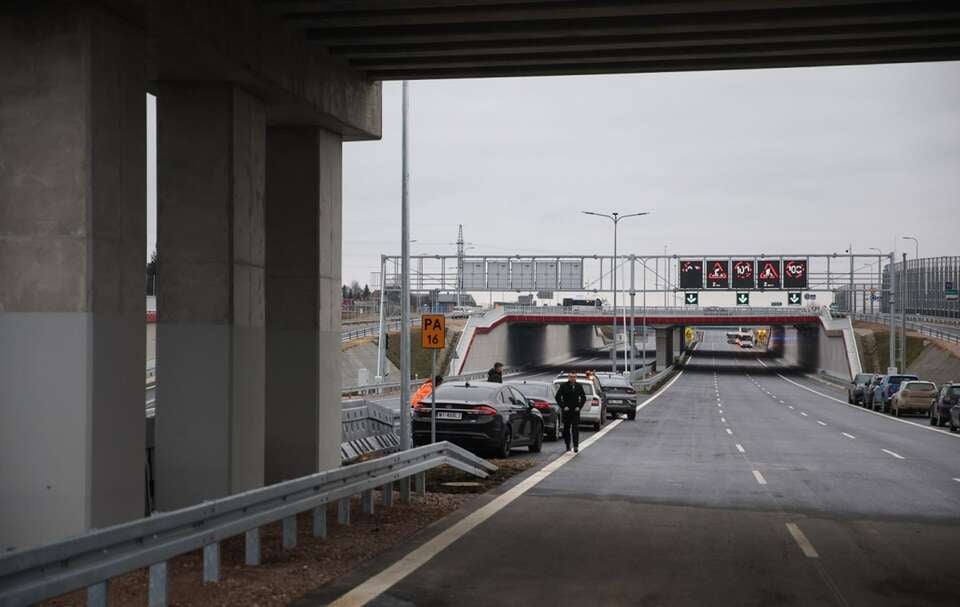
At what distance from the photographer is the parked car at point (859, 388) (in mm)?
55375

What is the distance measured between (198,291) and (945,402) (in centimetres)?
3151

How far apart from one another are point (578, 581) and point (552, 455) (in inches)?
563

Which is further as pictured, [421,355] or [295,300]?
[421,355]

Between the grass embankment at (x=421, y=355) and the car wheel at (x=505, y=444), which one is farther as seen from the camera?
the grass embankment at (x=421, y=355)

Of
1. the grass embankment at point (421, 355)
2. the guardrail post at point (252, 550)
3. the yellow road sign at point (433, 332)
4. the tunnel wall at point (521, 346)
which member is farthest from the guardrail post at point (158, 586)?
the grass embankment at point (421, 355)

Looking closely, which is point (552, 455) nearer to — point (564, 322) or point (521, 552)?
point (521, 552)

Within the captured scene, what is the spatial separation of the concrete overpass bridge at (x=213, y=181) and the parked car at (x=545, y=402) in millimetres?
11550

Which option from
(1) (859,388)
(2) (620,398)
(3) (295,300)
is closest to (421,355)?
(1) (859,388)

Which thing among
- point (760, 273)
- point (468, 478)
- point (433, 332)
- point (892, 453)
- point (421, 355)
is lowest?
point (421, 355)

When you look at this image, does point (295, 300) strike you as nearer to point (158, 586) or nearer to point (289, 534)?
point (289, 534)

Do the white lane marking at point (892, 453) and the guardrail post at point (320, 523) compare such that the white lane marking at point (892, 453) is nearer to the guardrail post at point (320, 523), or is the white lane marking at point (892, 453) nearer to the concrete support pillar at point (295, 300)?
the concrete support pillar at point (295, 300)

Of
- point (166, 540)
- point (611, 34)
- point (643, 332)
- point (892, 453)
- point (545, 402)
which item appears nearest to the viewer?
point (166, 540)

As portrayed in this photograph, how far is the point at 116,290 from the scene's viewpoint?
10.8 metres

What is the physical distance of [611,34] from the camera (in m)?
15.4
